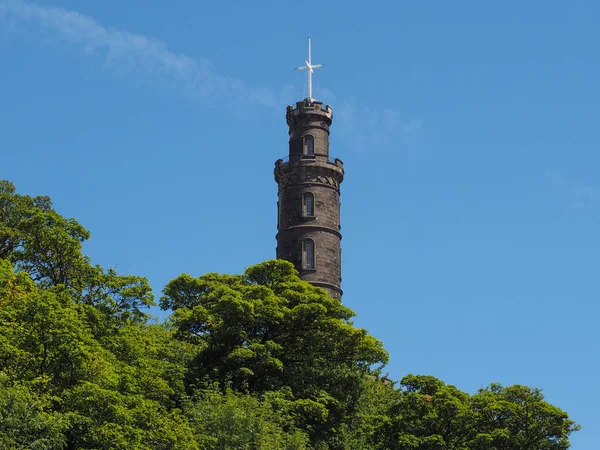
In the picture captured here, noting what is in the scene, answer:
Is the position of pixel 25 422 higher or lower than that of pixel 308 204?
lower

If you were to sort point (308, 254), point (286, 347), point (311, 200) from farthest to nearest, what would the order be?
point (311, 200)
point (308, 254)
point (286, 347)

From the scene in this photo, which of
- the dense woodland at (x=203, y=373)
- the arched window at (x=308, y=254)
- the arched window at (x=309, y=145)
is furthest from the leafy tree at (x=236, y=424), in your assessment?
the arched window at (x=309, y=145)

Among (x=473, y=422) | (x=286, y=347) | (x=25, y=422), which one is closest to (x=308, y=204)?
(x=286, y=347)

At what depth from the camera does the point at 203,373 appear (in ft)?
164

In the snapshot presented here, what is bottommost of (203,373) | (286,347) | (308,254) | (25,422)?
(25,422)

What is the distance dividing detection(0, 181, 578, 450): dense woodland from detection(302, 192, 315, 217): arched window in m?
13.1

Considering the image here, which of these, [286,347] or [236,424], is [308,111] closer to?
[286,347]

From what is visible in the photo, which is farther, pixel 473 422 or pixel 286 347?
pixel 286 347

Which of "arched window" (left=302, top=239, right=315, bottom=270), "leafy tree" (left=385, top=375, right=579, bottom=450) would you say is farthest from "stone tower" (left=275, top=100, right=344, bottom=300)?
"leafy tree" (left=385, top=375, right=579, bottom=450)

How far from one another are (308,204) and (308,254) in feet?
12.6

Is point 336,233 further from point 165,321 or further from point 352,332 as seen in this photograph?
point 352,332

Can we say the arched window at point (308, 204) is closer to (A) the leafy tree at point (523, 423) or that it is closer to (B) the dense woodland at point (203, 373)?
(B) the dense woodland at point (203, 373)

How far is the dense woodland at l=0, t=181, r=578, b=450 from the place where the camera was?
112 feet

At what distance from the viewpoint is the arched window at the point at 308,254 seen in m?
71.9
